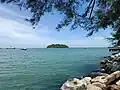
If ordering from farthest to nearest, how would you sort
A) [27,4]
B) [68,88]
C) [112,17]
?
1. [68,88]
2. [112,17]
3. [27,4]

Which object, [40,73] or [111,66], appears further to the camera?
[40,73]

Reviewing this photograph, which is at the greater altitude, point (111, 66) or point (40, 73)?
point (111, 66)

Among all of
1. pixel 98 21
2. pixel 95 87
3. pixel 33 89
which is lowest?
pixel 33 89

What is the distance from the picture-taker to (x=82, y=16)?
10.0m

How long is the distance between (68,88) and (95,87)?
3375mm

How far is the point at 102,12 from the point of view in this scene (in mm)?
10484

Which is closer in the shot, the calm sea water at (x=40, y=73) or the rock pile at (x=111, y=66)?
the calm sea water at (x=40, y=73)

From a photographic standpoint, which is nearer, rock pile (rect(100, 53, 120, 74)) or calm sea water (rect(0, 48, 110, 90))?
calm sea water (rect(0, 48, 110, 90))

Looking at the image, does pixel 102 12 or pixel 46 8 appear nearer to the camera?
pixel 46 8

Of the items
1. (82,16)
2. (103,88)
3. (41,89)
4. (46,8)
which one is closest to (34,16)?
(46,8)

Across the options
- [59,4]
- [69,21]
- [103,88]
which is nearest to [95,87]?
[103,88]

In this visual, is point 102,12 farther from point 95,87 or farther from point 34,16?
point 95,87

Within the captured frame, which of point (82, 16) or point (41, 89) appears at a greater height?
point (82, 16)

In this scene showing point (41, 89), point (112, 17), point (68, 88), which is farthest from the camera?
point (41, 89)
